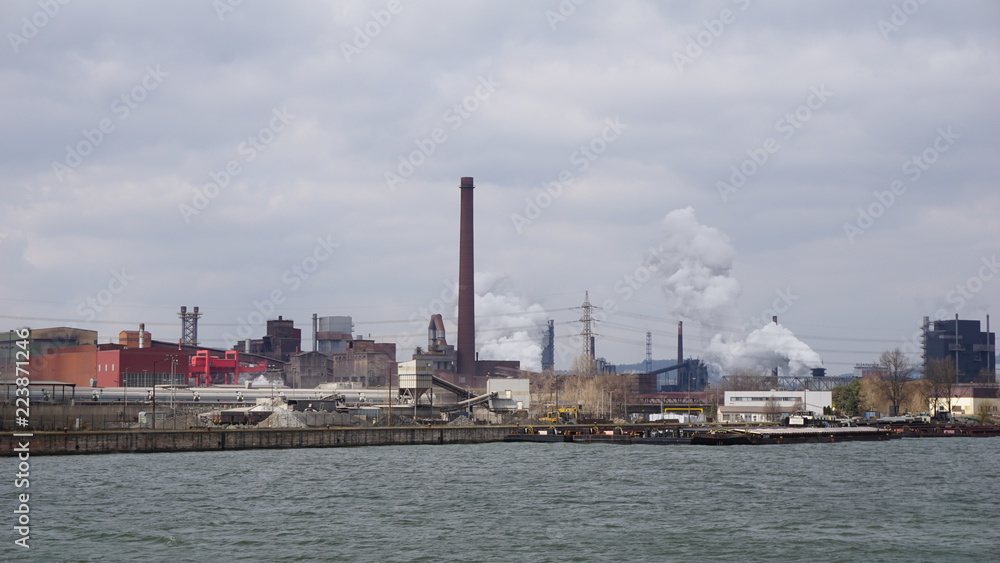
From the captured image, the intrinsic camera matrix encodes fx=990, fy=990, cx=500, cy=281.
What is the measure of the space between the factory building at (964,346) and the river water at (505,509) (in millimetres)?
131121

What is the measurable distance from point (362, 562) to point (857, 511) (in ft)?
73.2

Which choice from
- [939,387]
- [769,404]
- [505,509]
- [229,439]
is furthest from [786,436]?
[939,387]

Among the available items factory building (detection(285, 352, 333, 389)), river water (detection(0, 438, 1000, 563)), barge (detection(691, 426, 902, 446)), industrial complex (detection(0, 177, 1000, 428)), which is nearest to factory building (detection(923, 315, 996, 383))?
industrial complex (detection(0, 177, 1000, 428))

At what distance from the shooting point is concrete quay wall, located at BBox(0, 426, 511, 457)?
7075cm

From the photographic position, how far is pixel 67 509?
41.4 metres

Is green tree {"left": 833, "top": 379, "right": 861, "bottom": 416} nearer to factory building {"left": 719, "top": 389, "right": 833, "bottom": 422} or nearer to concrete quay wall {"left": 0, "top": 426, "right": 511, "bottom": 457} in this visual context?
factory building {"left": 719, "top": 389, "right": 833, "bottom": 422}

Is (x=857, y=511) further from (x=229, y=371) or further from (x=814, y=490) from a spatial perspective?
(x=229, y=371)

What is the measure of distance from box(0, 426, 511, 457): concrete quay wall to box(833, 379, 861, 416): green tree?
221 ft

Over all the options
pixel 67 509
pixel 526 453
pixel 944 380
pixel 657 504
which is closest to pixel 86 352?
→ pixel 526 453

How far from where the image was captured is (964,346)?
193 meters

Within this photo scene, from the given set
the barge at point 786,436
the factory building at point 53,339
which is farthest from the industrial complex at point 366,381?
the barge at point 786,436

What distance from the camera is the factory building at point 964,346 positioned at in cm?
19138

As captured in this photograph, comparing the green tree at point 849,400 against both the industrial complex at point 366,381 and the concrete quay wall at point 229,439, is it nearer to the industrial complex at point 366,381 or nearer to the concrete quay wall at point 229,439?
the industrial complex at point 366,381

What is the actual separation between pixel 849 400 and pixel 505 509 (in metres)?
118
